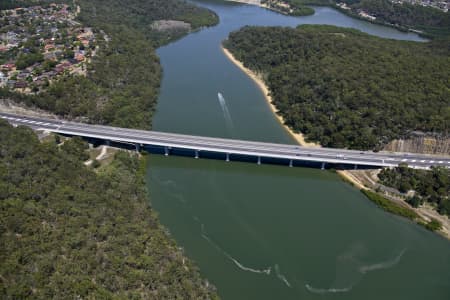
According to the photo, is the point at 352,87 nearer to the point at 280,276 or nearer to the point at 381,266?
the point at 381,266

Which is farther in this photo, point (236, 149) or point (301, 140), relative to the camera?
point (301, 140)

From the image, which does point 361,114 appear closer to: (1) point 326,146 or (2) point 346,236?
(1) point 326,146

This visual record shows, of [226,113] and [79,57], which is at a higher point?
[79,57]

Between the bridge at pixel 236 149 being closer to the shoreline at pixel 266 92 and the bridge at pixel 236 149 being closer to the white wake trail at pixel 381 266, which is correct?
the shoreline at pixel 266 92

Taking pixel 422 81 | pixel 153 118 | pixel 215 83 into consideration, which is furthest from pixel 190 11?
pixel 422 81

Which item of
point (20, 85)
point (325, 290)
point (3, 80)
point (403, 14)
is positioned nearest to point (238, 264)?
point (325, 290)

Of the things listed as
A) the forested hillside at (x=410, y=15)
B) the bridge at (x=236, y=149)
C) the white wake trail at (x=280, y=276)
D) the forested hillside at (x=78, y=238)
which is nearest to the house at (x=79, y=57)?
the bridge at (x=236, y=149)
